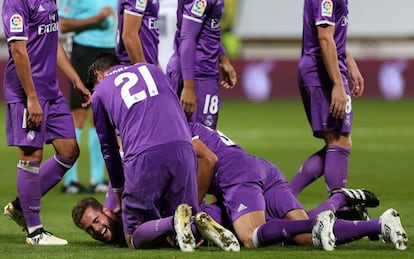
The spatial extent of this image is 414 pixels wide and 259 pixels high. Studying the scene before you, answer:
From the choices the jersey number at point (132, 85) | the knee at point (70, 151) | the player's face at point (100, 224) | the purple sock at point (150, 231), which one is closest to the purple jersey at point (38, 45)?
the knee at point (70, 151)

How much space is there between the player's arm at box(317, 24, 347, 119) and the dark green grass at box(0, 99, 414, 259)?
3.69ft

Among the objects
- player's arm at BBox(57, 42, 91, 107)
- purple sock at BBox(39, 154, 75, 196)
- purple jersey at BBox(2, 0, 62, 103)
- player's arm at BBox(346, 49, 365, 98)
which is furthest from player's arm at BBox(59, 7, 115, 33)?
purple jersey at BBox(2, 0, 62, 103)

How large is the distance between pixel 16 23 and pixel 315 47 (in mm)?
2851

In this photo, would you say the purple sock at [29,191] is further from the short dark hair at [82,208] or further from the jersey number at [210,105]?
the jersey number at [210,105]

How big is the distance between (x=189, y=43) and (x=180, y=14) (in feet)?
1.49

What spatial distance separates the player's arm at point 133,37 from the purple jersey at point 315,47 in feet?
4.70

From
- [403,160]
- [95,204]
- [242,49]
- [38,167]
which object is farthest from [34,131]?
[242,49]

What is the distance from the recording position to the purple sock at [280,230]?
804 centimetres

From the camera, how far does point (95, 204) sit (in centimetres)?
860

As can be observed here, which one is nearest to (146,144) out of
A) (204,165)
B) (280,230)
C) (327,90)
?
(204,165)

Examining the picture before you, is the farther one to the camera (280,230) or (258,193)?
(258,193)

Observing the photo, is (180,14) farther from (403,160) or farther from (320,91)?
(403,160)

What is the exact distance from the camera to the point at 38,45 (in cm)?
915

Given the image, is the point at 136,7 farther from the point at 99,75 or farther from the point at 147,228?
the point at 147,228
